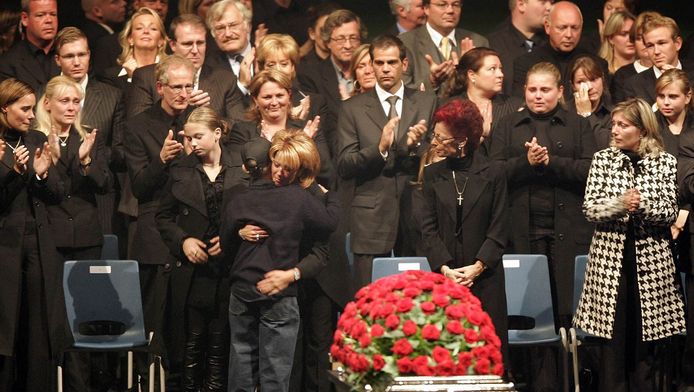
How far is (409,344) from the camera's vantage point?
3.75m

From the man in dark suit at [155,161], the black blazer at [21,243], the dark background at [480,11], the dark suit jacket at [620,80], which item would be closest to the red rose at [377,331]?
the black blazer at [21,243]

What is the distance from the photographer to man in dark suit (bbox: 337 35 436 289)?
22.9 feet

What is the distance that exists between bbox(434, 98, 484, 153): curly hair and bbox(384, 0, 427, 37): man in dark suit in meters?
1.79

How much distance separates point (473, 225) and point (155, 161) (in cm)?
191

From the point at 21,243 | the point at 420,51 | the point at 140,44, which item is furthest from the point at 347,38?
the point at 21,243

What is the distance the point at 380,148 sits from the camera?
698 centimetres

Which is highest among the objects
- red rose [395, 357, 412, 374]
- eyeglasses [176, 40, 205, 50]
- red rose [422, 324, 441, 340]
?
eyeglasses [176, 40, 205, 50]

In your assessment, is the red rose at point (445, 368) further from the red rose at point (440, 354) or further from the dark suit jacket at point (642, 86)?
the dark suit jacket at point (642, 86)

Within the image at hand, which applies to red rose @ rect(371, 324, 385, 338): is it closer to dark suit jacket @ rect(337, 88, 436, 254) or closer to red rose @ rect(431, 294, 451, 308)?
red rose @ rect(431, 294, 451, 308)

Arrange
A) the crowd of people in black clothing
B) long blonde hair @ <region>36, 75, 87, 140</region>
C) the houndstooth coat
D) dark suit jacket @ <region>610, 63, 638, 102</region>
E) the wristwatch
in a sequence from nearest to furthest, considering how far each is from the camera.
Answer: the houndstooth coat
the crowd of people in black clothing
the wristwatch
long blonde hair @ <region>36, 75, 87, 140</region>
dark suit jacket @ <region>610, 63, 638, 102</region>

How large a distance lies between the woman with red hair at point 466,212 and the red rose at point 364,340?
7.31 ft

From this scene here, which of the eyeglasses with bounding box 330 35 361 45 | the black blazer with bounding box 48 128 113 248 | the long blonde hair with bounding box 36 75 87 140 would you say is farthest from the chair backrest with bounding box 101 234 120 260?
the eyeglasses with bounding box 330 35 361 45

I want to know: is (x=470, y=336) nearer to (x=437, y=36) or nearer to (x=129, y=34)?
(x=437, y=36)

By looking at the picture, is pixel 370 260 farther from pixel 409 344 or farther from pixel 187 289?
pixel 409 344
